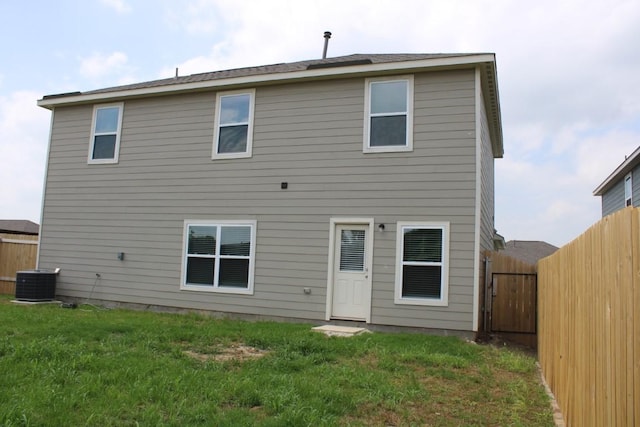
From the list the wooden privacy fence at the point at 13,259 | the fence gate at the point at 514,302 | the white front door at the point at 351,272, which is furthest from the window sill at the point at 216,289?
the wooden privacy fence at the point at 13,259

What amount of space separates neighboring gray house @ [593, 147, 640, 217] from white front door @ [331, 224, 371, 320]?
865cm

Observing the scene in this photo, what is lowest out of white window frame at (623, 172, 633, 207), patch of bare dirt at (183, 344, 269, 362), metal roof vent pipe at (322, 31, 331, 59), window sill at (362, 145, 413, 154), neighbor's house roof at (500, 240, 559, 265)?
patch of bare dirt at (183, 344, 269, 362)

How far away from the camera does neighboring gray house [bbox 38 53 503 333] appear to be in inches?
352

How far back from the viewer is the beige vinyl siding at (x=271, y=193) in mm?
8992

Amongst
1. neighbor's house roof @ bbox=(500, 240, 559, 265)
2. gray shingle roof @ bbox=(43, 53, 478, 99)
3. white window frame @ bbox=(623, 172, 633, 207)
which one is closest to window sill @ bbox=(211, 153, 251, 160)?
gray shingle roof @ bbox=(43, 53, 478, 99)

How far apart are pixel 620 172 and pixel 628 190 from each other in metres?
0.62

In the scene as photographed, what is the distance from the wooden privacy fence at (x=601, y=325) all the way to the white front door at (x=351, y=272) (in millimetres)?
4879

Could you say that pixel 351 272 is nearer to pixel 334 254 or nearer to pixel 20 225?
pixel 334 254

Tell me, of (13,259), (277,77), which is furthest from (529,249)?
(13,259)

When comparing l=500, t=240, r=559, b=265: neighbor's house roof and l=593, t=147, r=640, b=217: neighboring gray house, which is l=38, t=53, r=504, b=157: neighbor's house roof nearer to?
l=593, t=147, r=640, b=217: neighboring gray house

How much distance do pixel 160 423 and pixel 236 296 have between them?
6.66 m

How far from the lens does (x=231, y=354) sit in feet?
21.0

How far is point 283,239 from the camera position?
1001 cm

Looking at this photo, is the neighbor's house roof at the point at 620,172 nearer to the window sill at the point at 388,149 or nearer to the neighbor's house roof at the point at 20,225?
the window sill at the point at 388,149
